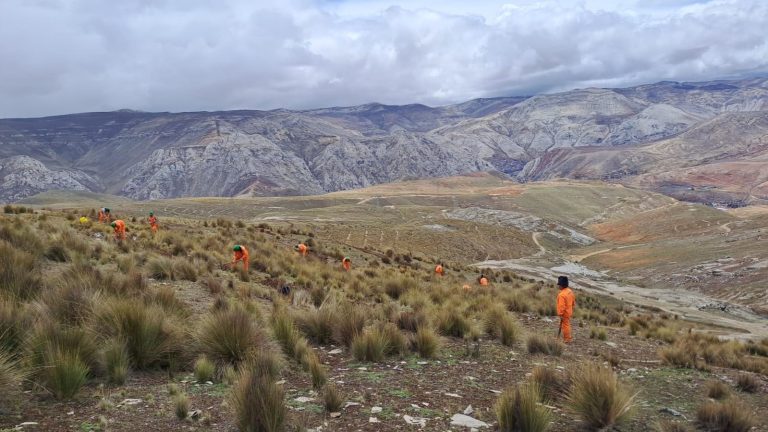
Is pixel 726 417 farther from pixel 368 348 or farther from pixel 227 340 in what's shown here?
pixel 227 340

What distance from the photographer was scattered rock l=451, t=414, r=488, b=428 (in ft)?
21.7

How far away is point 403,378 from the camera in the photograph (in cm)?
830

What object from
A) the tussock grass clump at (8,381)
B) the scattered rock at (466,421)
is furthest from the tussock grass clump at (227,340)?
the scattered rock at (466,421)

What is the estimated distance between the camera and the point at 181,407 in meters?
6.09

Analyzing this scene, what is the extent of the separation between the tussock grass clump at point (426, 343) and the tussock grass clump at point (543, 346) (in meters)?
2.34

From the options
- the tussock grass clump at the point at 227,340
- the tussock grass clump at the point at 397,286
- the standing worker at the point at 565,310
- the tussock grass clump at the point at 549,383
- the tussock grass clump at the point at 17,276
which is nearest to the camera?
the tussock grass clump at the point at 549,383

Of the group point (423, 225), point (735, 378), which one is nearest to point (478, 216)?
point (423, 225)

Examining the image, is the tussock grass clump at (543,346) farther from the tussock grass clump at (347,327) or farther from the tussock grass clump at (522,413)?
the tussock grass clump at (522,413)

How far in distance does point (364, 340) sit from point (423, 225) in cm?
8332

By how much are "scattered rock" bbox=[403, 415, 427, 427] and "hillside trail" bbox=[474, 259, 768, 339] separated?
24327 millimetres

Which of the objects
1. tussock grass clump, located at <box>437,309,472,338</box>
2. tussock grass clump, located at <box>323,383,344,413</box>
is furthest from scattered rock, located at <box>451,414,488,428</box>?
tussock grass clump, located at <box>437,309,472,338</box>

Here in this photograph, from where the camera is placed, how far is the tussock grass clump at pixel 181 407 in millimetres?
6082

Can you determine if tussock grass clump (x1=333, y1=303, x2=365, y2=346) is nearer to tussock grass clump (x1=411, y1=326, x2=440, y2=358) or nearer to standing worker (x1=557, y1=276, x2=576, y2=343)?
tussock grass clump (x1=411, y1=326, x2=440, y2=358)

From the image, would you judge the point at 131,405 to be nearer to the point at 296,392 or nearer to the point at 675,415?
the point at 296,392
